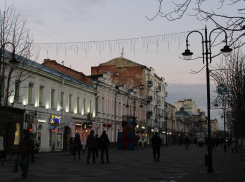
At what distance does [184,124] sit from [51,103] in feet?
345

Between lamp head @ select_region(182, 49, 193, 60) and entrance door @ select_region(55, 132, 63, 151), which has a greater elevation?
lamp head @ select_region(182, 49, 193, 60)

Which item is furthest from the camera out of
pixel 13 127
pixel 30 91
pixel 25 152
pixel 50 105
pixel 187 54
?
pixel 50 105

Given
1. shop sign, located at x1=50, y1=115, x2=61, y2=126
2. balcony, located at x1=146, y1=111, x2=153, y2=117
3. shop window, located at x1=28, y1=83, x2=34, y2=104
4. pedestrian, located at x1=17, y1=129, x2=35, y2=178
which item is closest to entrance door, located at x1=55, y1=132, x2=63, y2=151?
shop sign, located at x1=50, y1=115, x2=61, y2=126

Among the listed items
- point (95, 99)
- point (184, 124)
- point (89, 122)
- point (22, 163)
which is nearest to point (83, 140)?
point (89, 122)

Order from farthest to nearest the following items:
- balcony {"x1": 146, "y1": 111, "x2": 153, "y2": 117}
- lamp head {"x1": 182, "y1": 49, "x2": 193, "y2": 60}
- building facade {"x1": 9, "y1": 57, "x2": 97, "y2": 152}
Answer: balcony {"x1": 146, "y1": 111, "x2": 153, "y2": 117} < building facade {"x1": 9, "y1": 57, "x2": 97, "y2": 152} < lamp head {"x1": 182, "y1": 49, "x2": 193, "y2": 60}

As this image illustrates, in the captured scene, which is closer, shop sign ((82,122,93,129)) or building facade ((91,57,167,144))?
shop sign ((82,122,93,129))

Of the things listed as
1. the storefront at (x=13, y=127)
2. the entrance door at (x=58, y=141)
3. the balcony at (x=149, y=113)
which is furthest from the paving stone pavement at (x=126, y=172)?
the balcony at (x=149, y=113)

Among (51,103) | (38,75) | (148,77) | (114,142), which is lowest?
(114,142)

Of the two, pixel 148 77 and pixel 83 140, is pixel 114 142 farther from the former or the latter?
pixel 148 77

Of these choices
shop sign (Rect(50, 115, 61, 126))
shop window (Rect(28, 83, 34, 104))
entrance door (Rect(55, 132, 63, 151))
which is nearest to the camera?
shop window (Rect(28, 83, 34, 104))

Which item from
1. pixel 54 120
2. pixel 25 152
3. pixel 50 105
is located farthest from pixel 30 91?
pixel 25 152

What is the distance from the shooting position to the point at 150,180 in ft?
39.0

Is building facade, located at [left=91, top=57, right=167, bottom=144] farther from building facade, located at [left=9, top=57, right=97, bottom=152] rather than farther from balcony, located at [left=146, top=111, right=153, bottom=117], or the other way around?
building facade, located at [left=9, top=57, right=97, bottom=152]

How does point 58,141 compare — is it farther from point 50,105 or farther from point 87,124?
point 87,124
